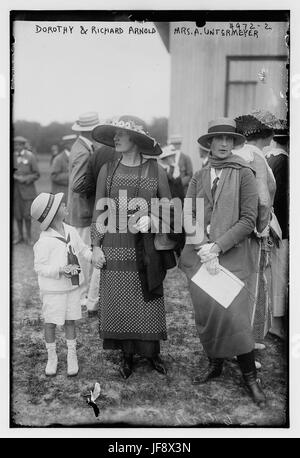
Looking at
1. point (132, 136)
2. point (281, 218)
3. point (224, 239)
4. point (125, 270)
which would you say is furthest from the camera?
point (281, 218)

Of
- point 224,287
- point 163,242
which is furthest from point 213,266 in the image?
point 163,242

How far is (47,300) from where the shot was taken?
12.6 ft

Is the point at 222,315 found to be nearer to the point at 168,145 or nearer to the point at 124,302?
the point at 124,302

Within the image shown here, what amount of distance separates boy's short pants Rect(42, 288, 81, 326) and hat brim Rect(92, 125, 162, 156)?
1.10 meters

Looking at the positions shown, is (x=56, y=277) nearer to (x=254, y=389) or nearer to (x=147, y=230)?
(x=147, y=230)

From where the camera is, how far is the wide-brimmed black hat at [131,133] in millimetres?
3654

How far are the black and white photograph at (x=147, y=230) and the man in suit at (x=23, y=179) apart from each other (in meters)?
0.03

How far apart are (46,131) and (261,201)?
167 centimetres

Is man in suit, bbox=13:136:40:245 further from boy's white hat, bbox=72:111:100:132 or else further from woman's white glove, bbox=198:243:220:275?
woman's white glove, bbox=198:243:220:275

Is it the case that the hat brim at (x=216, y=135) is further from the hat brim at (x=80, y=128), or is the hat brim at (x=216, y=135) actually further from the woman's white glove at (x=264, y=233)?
the hat brim at (x=80, y=128)

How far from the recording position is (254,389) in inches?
148

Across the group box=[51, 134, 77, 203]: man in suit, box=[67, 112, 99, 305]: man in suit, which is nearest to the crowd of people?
box=[67, 112, 99, 305]: man in suit
